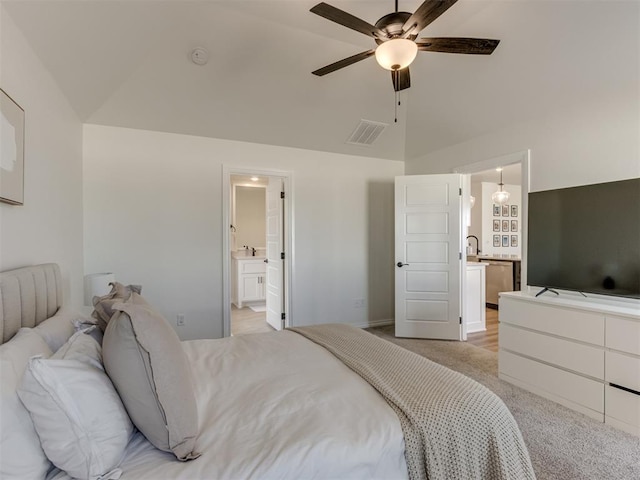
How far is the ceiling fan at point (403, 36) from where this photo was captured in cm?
176

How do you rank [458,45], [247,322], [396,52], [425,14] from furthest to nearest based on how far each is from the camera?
[247,322] → [458,45] → [396,52] → [425,14]

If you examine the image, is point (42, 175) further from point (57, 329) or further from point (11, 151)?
point (57, 329)

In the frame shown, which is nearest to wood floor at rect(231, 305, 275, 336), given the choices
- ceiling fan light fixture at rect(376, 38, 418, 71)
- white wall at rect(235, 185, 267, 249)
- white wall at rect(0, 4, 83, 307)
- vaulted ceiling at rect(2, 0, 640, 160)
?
white wall at rect(235, 185, 267, 249)

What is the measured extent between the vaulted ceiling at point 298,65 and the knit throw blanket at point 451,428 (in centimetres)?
251

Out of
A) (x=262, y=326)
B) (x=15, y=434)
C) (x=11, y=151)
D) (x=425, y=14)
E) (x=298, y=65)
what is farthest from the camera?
(x=262, y=326)

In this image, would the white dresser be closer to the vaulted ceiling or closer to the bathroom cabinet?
the vaulted ceiling

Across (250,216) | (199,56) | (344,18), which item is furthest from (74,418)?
(250,216)

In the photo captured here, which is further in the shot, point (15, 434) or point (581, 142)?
point (581, 142)

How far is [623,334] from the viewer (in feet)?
7.17

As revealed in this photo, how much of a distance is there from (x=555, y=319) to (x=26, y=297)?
3380 millimetres

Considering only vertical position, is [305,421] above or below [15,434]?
below

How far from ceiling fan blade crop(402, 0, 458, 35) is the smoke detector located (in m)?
1.78

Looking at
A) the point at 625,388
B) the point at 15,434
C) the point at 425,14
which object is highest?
the point at 425,14

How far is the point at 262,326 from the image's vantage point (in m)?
4.61
